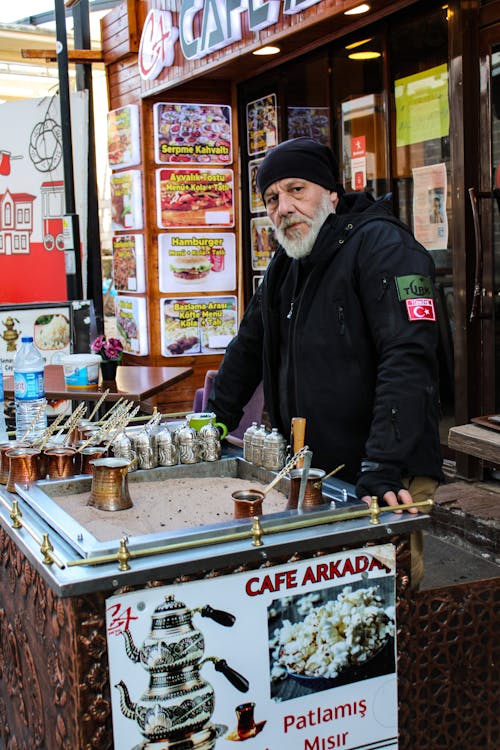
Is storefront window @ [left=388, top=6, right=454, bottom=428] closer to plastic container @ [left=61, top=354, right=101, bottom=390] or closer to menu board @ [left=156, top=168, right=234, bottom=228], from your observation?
plastic container @ [left=61, top=354, right=101, bottom=390]

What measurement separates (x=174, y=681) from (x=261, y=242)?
6.27 m

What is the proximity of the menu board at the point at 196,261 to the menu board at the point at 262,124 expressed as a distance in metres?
0.90

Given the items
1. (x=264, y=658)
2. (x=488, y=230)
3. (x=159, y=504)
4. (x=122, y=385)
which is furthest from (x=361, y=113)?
A: (x=264, y=658)

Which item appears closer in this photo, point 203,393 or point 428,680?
point 428,680

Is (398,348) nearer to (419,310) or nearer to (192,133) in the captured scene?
(419,310)

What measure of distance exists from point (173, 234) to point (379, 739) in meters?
6.37

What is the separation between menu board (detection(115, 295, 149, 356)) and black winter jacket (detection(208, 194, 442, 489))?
4989mm

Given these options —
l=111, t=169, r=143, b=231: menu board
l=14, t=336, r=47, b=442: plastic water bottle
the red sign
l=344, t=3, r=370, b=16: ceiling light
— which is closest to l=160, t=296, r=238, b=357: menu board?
l=111, t=169, r=143, b=231: menu board

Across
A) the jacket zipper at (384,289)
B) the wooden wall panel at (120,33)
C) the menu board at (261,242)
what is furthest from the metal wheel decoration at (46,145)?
the jacket zipper at (384,289)

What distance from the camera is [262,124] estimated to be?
7.85 m

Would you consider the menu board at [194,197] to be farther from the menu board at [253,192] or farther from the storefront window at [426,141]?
the storefront window at [426,141]

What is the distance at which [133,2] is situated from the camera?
320 inches

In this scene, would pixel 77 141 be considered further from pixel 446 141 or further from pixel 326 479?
pixel 326 479

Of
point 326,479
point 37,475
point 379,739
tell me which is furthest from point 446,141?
point 379,739
